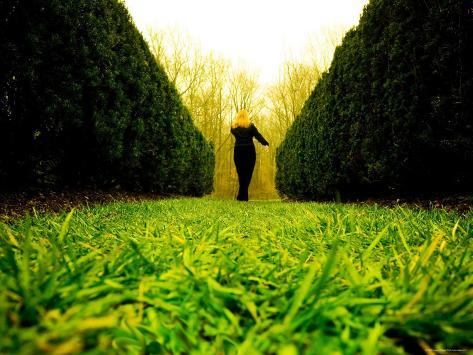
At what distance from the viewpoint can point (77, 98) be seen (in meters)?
4.62

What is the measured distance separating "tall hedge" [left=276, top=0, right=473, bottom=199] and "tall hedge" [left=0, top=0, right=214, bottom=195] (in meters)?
4.59

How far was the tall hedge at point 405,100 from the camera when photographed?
3.88 meters

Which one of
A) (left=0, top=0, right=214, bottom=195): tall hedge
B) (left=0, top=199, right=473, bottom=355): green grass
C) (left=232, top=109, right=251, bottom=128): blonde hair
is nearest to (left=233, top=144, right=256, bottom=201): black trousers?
(left=232, top=109, right=251, bottom=128): blonde hair

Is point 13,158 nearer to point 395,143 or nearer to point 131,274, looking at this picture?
point 131,274

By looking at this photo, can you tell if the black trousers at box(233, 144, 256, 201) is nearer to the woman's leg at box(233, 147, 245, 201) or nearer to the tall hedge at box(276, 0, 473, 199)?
the woman's leg at box(233, 147, 245, 201)

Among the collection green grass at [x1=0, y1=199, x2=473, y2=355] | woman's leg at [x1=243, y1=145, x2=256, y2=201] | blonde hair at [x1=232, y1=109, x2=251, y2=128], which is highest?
blonde hair at [x1=232, y1=109, x2=251, y2=128]

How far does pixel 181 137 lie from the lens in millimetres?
9594

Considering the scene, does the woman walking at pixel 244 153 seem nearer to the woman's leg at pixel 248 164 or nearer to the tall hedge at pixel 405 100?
the woman's leg at pixel 248 164

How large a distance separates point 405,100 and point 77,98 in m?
5.10

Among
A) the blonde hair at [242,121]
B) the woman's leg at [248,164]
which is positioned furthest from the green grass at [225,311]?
the blonde hair at [242,121]

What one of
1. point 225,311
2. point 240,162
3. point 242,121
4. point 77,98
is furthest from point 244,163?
point 225,311

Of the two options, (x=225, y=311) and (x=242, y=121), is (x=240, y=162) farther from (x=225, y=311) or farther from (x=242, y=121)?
(x=225, y=311)

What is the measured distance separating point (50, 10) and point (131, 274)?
479 cm

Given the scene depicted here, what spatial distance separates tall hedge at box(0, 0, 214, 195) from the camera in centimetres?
388
